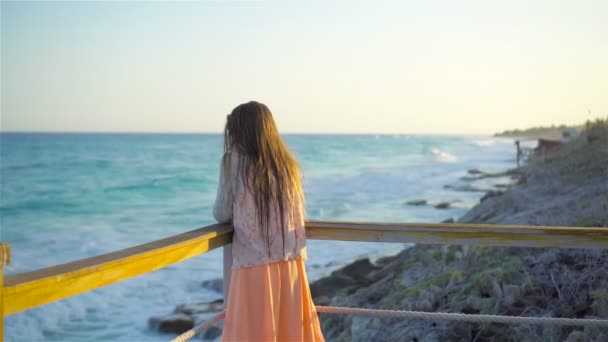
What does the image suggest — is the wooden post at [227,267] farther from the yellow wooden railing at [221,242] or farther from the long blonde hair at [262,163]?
the long blonde hair at [262,163]

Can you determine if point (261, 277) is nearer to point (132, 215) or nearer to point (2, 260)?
point (2, 260)

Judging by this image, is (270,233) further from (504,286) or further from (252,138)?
(504,286)

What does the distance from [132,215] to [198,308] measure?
17.0m

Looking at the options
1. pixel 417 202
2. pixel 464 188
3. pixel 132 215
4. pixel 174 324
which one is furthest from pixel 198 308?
pixel 464 188

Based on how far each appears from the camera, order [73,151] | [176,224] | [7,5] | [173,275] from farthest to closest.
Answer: [73,151] → [7,5] → [176,224] → [173,275]

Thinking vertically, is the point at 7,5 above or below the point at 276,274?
above

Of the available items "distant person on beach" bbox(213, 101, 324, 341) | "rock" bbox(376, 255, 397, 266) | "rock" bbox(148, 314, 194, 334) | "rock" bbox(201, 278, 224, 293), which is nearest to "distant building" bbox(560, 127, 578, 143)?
"rock" bbox(376, 255, 397, 266)

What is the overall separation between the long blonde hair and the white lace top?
22 mm

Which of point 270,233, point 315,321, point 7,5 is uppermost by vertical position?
point 7,5

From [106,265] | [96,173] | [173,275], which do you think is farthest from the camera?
[96,173]

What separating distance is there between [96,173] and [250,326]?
4688 centimetres

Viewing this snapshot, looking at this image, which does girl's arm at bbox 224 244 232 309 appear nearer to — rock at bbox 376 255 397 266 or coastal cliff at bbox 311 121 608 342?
coastal cliff at bbox 311 121 608 342

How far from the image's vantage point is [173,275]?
12.2 meters

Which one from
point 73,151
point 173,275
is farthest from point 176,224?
point 73,151
